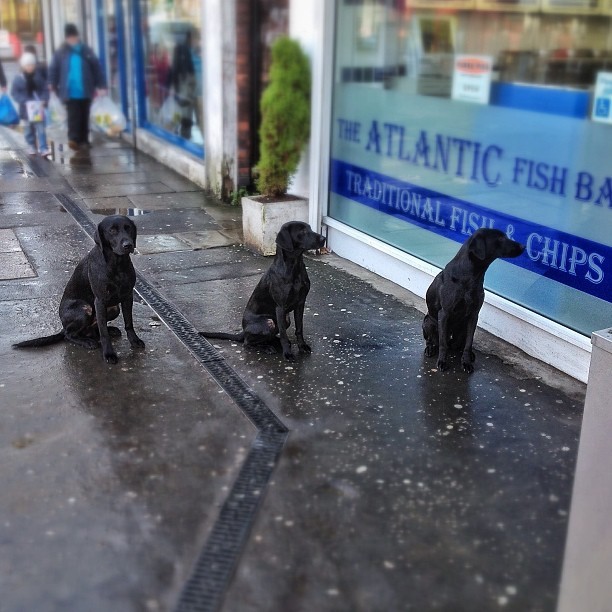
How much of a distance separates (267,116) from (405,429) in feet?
13.3

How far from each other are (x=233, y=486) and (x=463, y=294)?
1.99 metres

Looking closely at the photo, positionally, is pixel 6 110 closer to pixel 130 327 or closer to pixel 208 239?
pixel 208 239

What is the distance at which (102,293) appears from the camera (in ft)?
16.2

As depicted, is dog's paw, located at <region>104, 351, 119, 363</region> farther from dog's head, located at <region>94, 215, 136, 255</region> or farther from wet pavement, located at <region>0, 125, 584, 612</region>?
dog's head, located at <region>94, 215, 136, 255</region>

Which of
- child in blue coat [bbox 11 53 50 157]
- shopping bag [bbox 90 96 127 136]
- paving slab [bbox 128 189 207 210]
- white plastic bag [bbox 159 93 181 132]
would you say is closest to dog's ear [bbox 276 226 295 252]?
paving slab [bbox 128 189 207 210]

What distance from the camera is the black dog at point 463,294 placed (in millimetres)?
4637

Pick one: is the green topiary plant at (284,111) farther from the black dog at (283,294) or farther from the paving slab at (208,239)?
the black dog at (283,294)

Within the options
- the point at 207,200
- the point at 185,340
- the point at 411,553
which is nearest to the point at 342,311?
the point at 185,340

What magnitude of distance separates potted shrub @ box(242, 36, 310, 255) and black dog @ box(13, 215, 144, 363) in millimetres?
2363

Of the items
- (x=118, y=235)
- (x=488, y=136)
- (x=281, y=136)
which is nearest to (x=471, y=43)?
(x=488, y=136)

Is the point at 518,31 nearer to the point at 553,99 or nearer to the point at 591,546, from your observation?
the point at 553,99

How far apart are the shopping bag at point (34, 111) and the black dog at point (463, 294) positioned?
30.6ft

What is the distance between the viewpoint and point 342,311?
6.05 metres

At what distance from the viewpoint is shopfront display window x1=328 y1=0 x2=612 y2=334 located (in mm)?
4840
